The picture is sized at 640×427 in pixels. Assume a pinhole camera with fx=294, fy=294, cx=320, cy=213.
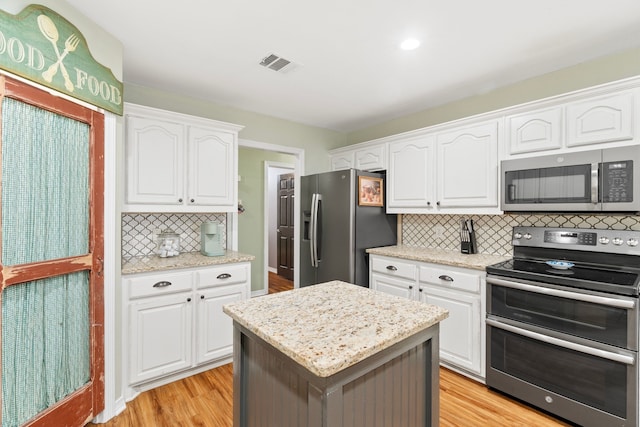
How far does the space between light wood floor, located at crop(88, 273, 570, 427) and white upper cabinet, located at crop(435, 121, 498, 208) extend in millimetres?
1485

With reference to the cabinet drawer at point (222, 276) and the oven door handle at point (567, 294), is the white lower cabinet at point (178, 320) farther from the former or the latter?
the oven door handle at point (567, 294)

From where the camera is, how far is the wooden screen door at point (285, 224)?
18.2 feet

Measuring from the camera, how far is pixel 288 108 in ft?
10.9

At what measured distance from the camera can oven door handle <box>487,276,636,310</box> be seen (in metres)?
1.65

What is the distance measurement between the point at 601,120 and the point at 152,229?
3.64m

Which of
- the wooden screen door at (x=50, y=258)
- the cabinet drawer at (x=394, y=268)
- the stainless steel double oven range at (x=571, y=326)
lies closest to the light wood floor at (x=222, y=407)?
the stainless steel double oven range at (x=571, y=326)

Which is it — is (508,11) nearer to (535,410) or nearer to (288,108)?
(288,108)

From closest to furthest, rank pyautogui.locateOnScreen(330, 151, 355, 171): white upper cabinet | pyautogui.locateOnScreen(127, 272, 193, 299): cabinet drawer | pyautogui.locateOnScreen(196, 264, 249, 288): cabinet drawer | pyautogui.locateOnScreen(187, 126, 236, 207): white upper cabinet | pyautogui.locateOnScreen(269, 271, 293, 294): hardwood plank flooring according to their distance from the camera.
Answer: pyautogui.locateOnScreen(127, 272, 193, 299): cabinet drawer
pyautogui.locateOnScreen(196, 264, 249, 288): cabinet drawer
pyautogui.locateOnScreen(187, 126, 236, 207): white upper cabinet
pyautogui.locateOnScreen(330, 151, 355, 171): white upper cabinet
pyautogui.locateOnScreen(269, 271, 293, 294): hardwood plank flooring

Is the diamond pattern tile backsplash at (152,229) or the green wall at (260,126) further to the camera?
the green wall at (260,126)

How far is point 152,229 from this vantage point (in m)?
2.75

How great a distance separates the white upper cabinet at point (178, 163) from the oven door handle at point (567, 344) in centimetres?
246

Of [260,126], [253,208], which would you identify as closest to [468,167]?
[260,126]

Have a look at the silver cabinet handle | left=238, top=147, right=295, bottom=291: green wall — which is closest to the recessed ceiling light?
the silver cabinet handle

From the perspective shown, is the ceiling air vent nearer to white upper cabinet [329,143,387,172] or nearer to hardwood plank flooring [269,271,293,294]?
white upper cabinet [329,143,387,172]
